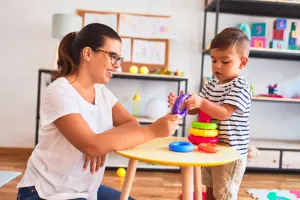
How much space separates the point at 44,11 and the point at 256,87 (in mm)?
2140

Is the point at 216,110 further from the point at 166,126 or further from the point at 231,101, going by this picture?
the point at 166,126

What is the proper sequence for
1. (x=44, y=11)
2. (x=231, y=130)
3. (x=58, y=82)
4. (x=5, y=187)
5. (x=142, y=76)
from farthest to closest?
1. (x=44, y=11)
2. (x=142, y=76)
3. (x=5, y=187)
4. (x=231, y=130)
5. (x=58, y=82)

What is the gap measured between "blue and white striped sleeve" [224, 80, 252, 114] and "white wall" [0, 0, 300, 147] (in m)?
1.94

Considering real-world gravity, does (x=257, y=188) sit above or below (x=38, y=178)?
below

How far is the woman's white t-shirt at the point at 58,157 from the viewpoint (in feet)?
3.34

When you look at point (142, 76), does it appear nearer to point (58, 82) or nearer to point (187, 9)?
point (187, 9)

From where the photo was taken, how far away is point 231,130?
1.34 m

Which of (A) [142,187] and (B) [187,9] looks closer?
(A) [142,187]

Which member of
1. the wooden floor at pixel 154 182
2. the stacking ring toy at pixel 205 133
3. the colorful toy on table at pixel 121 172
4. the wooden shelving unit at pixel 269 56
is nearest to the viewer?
the stacking ring toy at pixel 205 133

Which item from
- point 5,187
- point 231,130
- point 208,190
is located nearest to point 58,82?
point 231,130

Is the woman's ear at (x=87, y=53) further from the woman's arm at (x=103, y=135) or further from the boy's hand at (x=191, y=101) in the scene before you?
the boy's hand at (x=191, y=101)

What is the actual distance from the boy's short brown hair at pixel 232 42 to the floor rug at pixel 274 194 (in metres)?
1.31

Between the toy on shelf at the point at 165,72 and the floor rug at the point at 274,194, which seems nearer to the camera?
the floor rug at the point at 274,194

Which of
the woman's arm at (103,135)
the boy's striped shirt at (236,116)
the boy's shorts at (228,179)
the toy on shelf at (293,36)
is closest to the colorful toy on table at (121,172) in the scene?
the boy's shorts at (228,179)
